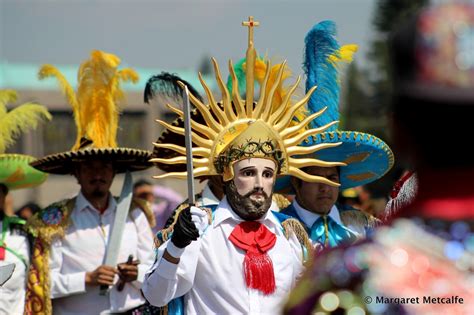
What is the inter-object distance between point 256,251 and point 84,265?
229cm

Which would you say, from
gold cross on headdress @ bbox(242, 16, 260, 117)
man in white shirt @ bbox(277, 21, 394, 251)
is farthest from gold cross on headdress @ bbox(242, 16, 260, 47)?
man in white shirt @ bbox(277, 21, 394, 251)

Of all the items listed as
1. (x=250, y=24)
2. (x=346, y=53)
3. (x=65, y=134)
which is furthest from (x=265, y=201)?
(x=65, y=134)

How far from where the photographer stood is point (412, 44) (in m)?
2.01

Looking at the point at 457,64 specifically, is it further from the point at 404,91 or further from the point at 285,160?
the point at 285,160

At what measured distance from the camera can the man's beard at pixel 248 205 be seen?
5230mm

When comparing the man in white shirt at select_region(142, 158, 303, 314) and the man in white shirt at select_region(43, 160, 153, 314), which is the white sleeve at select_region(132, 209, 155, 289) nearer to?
the man in white shirt at select_region(43, 160, 153, 314)

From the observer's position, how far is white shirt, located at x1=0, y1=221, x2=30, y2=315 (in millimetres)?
6747

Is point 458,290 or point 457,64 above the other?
point 457,64

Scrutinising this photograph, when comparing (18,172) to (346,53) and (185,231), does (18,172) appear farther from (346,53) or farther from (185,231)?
(185,231)

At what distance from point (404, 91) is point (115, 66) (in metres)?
5.82

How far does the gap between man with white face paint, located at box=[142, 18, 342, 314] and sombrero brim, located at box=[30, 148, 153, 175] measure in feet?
5.47

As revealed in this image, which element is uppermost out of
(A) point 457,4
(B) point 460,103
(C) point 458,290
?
(A) point 457,4

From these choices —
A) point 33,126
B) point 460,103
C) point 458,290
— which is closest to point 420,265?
point 458,290

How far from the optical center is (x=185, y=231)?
4844mm
